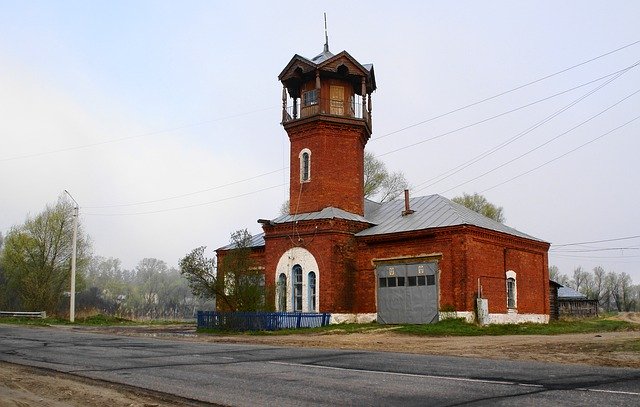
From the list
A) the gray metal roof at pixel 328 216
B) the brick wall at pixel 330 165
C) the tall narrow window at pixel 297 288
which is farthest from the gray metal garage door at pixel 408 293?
the brick wall at pixel 330 165

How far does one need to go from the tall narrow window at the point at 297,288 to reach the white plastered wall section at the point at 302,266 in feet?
0.48

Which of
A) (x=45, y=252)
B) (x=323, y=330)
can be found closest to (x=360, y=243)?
(x=323, y=330)

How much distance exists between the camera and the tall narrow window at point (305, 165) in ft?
101

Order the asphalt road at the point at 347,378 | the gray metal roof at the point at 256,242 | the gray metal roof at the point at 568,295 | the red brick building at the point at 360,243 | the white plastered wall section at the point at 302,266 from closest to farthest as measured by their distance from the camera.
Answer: the asphalt road at the point at 347,378 → the red brick building at the point at 360,243 → the white plastered wall section at the point at 302,266 → the gray metal roof at the point at 256,242 → the gray metal roof at the point at 568,295

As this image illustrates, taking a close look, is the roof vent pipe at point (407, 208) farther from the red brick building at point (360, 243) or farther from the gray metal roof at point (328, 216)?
the gray metal roof at point (328, 216)

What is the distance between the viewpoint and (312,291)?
28406mm

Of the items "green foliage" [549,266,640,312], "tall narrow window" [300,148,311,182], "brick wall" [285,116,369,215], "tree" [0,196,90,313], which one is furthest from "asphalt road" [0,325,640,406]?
"green foliage" [549,266,640,312]

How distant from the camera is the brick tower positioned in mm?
30094

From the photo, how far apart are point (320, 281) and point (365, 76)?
424 inches

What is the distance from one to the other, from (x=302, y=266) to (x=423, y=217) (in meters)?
6.27

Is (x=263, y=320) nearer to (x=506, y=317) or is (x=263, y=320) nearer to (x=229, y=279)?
(x=229, y=279)

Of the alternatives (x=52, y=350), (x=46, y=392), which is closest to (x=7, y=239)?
(x=52, y=350)

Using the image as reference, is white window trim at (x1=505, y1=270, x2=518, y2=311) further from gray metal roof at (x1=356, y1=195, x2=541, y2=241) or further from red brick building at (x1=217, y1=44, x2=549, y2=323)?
gray metal roof at (x1=356, y1=195, x2=541, y2=241)

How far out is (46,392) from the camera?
8516mm
